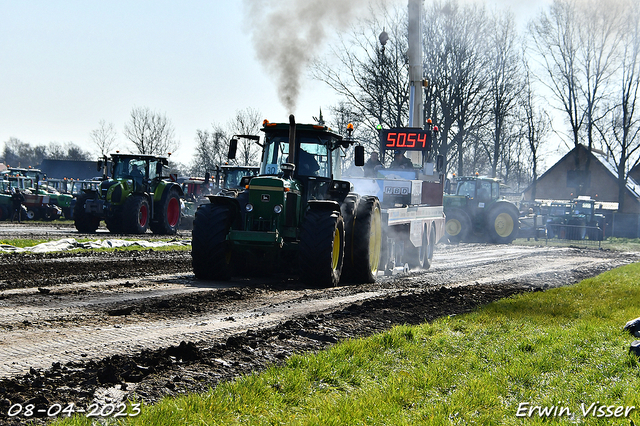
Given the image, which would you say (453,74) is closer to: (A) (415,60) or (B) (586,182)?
(A) (415,60)

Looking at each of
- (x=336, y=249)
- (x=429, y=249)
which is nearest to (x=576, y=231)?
(x=429, y=249)

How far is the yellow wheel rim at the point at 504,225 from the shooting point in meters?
28.1

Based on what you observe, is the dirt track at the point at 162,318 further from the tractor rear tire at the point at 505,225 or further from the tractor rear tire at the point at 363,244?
the tractor rear tire at the point at 505,225

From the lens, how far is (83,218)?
22.3 meters

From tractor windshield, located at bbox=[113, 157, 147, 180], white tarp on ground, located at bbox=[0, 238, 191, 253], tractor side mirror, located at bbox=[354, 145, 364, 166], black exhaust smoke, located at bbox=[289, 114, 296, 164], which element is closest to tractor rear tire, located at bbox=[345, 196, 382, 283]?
tractor side mirror, located at bbox=[354, 145, 364, 166]

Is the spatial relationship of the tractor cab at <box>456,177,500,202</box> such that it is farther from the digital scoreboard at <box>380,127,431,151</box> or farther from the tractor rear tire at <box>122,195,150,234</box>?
the tractor rear tire at <box>122,195,150,234</box>

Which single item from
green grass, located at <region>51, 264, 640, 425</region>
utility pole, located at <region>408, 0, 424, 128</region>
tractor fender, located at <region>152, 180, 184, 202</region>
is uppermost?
utility pole, located at <region>408, 0, 424, 128</region>

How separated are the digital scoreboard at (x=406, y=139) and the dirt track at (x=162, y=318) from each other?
6.04 metres

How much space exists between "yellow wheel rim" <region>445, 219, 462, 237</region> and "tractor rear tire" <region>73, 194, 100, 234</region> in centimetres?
1446

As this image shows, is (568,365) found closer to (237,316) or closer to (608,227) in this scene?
(237,316)

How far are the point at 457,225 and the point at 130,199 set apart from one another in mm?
13929

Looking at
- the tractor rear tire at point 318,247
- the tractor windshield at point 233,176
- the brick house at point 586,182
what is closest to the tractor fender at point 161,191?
the tractor windshield at point 233,176

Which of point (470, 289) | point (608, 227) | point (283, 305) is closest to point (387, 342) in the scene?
point (283, 305)

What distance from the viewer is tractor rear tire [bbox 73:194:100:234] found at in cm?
2219
